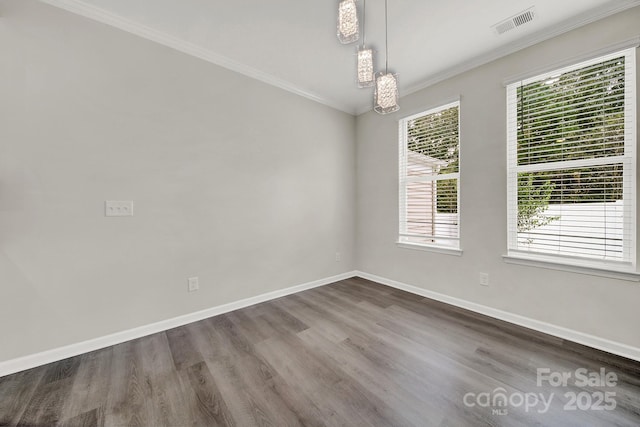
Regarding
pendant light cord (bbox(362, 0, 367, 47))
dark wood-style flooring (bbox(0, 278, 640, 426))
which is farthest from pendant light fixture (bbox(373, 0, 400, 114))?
dark wood-style flooring (bbox(0, 278, 640, 426))

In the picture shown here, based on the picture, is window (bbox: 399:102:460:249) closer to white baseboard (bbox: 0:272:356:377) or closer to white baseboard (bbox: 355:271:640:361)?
white baseboard (bbox: 355:271:640:361)

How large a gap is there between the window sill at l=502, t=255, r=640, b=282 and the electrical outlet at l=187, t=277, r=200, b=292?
124 inches

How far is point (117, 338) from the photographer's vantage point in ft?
6.81

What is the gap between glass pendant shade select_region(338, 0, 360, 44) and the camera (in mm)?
1305

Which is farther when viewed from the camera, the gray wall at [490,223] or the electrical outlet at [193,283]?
the electrical outlet at [193,283]

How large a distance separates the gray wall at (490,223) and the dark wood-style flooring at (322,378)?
0.27 m

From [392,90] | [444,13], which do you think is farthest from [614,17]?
[392,90]

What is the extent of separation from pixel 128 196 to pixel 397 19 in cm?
277

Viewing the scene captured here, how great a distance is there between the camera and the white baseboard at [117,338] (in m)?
1.73

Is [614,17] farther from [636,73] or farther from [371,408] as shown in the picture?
[371,408]

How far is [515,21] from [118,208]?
3.73 meters

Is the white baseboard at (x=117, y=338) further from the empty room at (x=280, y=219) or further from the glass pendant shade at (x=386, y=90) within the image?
the glass pendant shade at (x=386, y=90)

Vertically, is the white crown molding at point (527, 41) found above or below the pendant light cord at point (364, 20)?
below

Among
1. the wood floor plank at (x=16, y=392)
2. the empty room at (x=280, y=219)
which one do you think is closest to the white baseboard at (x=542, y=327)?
the empty room at (x=280, y=219)
